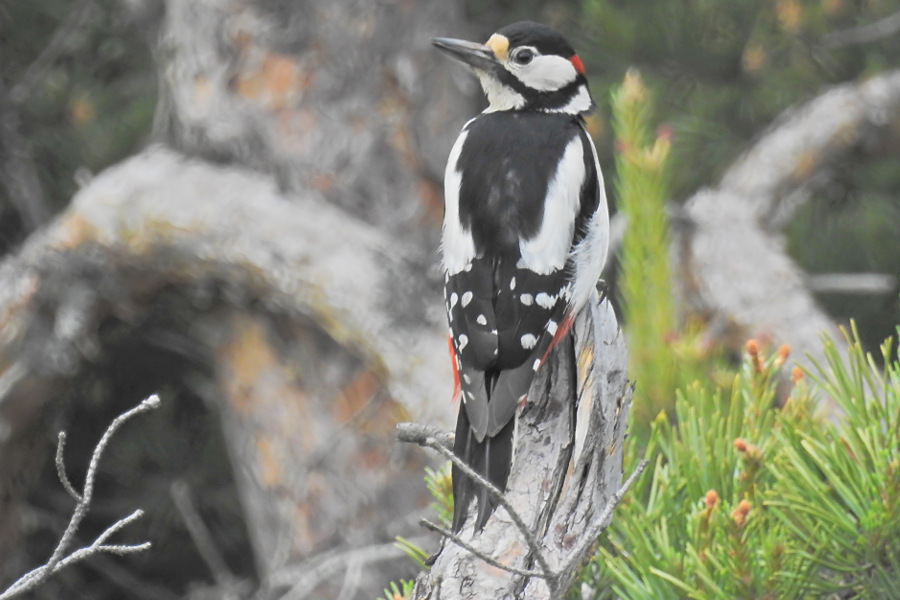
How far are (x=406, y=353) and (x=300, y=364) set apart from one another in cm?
42

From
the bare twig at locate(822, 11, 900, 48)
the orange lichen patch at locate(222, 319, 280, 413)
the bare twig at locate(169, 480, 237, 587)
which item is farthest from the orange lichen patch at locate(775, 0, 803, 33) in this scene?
the bare twig at locate(169, 480, 237, 587)

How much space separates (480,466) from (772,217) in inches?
65.2

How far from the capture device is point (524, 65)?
88.8 inches

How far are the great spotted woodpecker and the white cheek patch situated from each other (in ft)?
0.13

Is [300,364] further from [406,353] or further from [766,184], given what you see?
[766,184]

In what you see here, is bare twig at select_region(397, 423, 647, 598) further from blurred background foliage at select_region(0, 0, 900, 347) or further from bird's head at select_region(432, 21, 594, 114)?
blurred background foliage at select_region(0, 0, 900, 347)

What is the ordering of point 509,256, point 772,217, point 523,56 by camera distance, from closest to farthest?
1. point 509,256
2. point 523,56
3. point 772,217

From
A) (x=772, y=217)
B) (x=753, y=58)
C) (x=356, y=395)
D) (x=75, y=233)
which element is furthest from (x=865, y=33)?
(x=75, y=233)

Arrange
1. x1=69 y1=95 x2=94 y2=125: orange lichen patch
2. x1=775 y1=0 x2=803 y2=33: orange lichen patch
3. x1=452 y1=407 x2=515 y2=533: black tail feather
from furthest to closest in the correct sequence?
x1=69 y1=95 x2=94 y2=125: orange lichen patch → x1=775 y1=0 x2=803 y2=33: orange lichen patch → x1=452 y1=407 x2=515 y2=533: black tail feather

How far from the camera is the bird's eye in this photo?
2240 millimetres

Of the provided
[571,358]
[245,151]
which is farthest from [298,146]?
[571,358]

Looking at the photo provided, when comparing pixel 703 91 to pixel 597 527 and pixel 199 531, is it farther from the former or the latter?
pixel 597 527

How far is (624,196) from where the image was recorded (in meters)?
2.05

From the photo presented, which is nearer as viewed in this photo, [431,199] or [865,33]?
[431,199]
